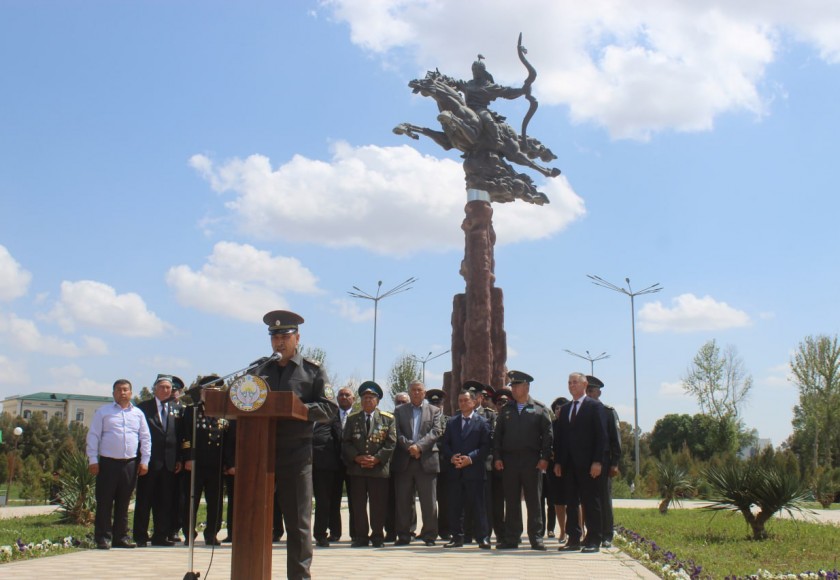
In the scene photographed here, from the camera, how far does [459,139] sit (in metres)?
19.5

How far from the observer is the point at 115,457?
899 cm

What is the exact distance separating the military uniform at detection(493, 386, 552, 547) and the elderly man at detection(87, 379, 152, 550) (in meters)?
4.12

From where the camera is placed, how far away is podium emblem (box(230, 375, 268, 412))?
5.04 metres

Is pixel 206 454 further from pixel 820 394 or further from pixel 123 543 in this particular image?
pixel 820 394

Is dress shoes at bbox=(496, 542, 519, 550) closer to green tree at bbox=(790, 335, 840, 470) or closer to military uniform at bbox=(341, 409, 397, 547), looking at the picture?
military uniform at bbox=(341, 409, 397, 547)

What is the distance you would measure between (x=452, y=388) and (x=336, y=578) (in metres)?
13.0

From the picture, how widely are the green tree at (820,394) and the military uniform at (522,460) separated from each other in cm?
3654

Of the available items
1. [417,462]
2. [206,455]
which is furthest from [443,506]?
[206,455]

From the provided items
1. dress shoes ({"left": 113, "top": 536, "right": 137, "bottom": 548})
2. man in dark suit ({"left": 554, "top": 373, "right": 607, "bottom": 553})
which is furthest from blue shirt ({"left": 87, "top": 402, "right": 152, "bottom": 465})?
man in dark suit ({"left": 554, "top": 373, "right": 607, "bottom": 553})

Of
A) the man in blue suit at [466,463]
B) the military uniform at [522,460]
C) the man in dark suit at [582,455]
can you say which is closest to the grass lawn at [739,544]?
the man in dark suit at [582,455]

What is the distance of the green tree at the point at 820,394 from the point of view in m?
41.2

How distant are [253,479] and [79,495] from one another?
7775 millimetres

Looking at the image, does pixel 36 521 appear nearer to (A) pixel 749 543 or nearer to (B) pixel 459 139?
(A) pixel 749 543

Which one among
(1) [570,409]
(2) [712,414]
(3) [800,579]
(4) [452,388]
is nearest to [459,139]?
(4) [452,388]
